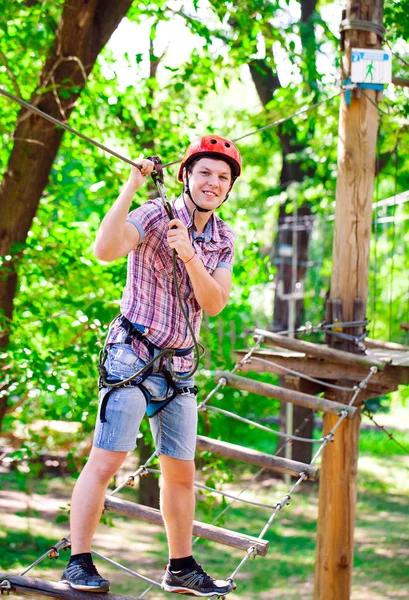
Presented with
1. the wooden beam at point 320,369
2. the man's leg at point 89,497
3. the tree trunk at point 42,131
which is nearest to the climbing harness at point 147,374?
the man's leg at point 89,497

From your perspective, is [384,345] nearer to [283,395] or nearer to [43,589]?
[283,395]

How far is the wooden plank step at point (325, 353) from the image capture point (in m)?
4.77

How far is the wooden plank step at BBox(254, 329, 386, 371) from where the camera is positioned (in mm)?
4766

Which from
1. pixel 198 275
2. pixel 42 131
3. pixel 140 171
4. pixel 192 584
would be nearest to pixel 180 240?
pixel 198 275

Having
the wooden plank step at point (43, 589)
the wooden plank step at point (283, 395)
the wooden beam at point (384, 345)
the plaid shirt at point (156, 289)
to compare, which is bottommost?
the wooden plank step at point (43, 589)

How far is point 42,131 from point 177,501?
10.1ft

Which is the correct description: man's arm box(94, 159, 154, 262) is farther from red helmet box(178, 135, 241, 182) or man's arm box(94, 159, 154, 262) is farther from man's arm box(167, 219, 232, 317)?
red helmet box(178, 135, 241, 182)

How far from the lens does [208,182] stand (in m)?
2.90

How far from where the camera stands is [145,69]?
655 cm

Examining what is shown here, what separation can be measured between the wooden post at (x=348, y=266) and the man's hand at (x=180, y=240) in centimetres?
254

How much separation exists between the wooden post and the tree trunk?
59.4 inches

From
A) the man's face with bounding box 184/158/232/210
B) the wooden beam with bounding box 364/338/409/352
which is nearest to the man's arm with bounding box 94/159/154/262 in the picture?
the man's face with bounding box 184/158/232/210

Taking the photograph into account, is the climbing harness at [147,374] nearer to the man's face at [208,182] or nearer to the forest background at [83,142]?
the man's face at [208,182]

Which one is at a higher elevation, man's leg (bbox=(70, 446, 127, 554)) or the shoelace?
man's leg (bbox=(70, 446, 127, 554))
